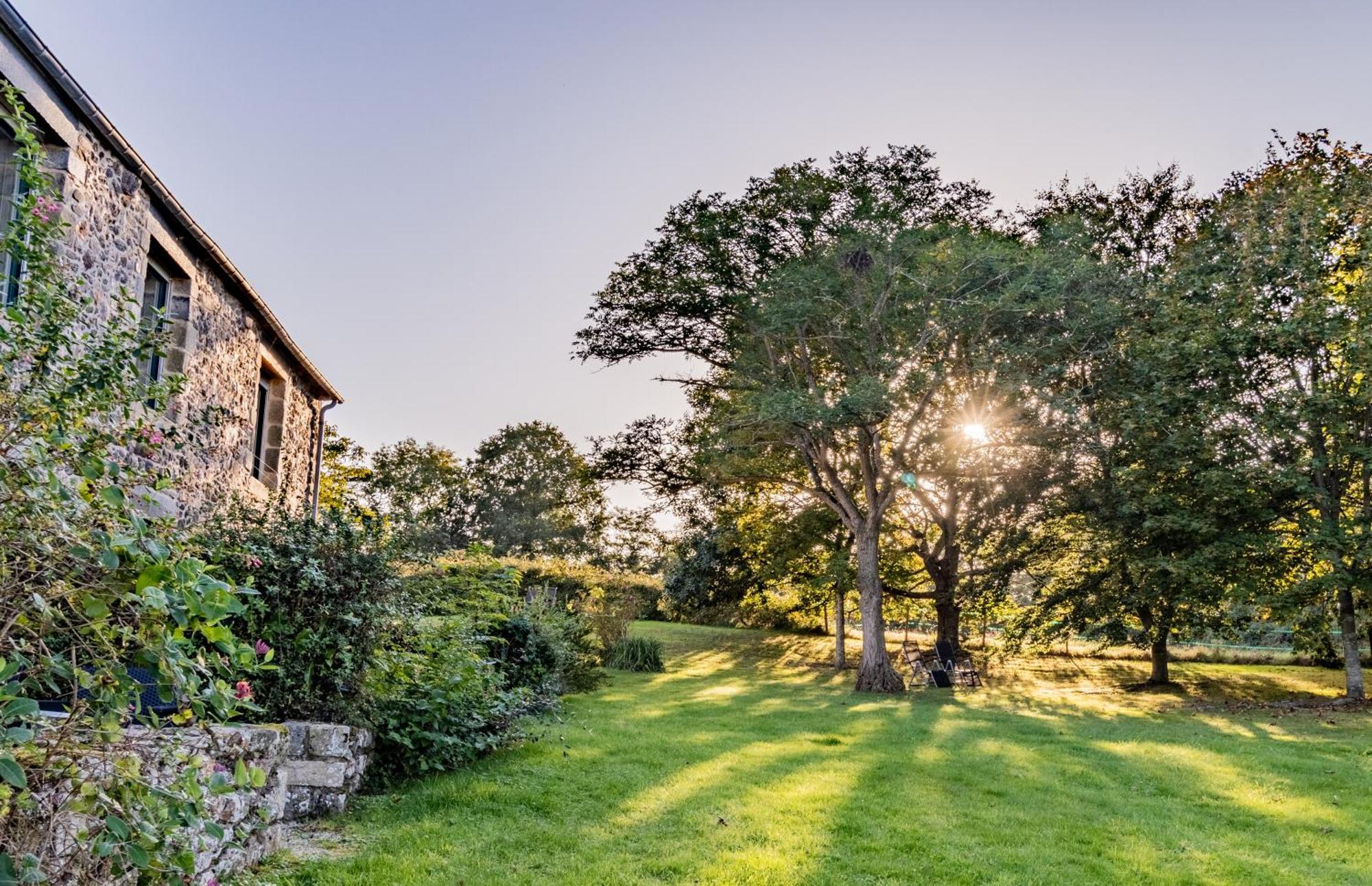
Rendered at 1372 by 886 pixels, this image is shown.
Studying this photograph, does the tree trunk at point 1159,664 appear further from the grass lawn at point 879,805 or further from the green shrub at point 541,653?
the green shrub at point 541,653

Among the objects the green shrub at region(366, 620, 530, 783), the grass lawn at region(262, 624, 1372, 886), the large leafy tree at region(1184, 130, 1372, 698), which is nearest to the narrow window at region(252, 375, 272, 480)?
the grass lawn at region(262, 624, 1372, 886)

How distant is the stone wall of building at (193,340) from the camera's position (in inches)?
282

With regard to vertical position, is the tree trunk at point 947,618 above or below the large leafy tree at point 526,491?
below

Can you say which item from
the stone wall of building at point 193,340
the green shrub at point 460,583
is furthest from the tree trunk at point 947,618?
the stone wall of building at point 193,340

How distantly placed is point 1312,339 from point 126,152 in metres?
18.0

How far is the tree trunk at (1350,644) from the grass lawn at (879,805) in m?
2.33

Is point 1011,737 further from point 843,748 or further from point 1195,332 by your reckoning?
point 1195,332

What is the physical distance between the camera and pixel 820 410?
15781mm

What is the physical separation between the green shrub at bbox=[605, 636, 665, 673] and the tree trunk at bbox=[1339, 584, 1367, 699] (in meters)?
13.7

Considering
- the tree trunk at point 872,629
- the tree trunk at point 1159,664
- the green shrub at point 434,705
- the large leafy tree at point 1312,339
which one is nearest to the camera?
the green shrub at point 434,705

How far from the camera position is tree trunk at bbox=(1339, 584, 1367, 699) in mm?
15133

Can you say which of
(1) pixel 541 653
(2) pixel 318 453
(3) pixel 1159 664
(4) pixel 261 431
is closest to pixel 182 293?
(4) pixel 261 431

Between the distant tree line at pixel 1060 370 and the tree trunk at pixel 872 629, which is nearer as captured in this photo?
the distant tree line at pixel 1060 370

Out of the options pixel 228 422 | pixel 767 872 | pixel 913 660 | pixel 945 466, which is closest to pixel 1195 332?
pixel 945 466
